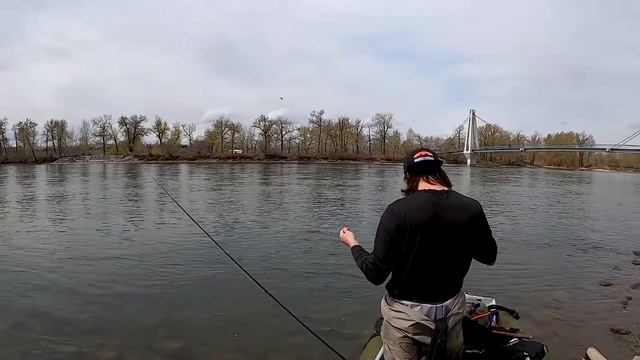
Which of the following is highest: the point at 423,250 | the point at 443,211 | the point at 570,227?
the point at 443,211

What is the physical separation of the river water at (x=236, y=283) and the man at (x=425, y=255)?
4.16 meters

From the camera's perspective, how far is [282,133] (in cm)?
12531

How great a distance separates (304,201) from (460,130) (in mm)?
124840

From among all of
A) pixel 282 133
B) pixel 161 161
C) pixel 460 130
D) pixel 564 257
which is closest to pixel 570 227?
pixel 564 257

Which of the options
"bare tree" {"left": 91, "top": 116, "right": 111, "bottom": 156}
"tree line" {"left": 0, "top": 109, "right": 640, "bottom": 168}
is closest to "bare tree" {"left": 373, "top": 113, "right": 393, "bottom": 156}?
"tree line" {"left": 0, "top": 109, "right": 640, "bottom": 168}

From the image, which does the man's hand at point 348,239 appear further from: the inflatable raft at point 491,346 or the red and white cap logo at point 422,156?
the inflatable raft at point 491,346

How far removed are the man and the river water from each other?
4158 millimetres

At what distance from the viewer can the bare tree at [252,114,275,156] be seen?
118125mm

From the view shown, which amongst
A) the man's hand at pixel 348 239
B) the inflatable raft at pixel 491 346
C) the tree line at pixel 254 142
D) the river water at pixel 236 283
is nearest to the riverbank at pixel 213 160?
the tree line at pixel 254 142

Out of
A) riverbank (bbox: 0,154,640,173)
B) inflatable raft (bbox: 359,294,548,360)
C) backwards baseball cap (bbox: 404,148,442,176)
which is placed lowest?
inflatable raft (bbox: 359,294,548,360)

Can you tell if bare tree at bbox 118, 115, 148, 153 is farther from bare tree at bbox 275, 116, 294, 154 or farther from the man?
the man

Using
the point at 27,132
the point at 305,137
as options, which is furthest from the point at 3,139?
the point at 305,137

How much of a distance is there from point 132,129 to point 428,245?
397 feet

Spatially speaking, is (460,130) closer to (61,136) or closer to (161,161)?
(161,161)
